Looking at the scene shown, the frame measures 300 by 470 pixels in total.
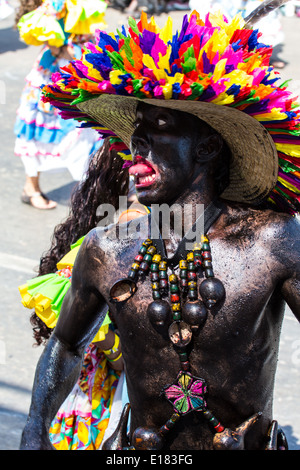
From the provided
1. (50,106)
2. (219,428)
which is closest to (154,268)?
(219,428)

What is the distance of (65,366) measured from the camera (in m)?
2.37

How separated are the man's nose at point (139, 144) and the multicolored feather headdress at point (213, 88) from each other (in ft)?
0.41

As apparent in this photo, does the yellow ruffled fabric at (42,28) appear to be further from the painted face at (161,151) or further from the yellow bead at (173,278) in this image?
the yellow bead at (173,278)

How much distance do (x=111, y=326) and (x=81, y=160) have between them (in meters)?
3.32

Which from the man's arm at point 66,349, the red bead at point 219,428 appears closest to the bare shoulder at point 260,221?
the man's arm at point 66,349

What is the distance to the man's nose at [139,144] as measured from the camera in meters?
2.06

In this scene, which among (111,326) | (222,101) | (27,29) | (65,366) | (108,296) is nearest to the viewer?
(222,101)

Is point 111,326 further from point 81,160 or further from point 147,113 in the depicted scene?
point 81,160

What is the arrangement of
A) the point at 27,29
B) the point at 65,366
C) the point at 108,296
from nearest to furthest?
the point at 108,296, the point at 65,366, the point at 27,29

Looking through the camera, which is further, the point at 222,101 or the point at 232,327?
the point at 232,327

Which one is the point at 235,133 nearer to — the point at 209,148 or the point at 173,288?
the point at 209,148

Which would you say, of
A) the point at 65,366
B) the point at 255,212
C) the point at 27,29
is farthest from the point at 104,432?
the point at 27,29

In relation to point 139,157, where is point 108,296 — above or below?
below

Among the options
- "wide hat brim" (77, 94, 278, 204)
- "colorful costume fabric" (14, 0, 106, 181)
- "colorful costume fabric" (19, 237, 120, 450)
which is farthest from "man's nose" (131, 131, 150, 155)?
"colorful costume fabric" (14, 0, 106, 181)
